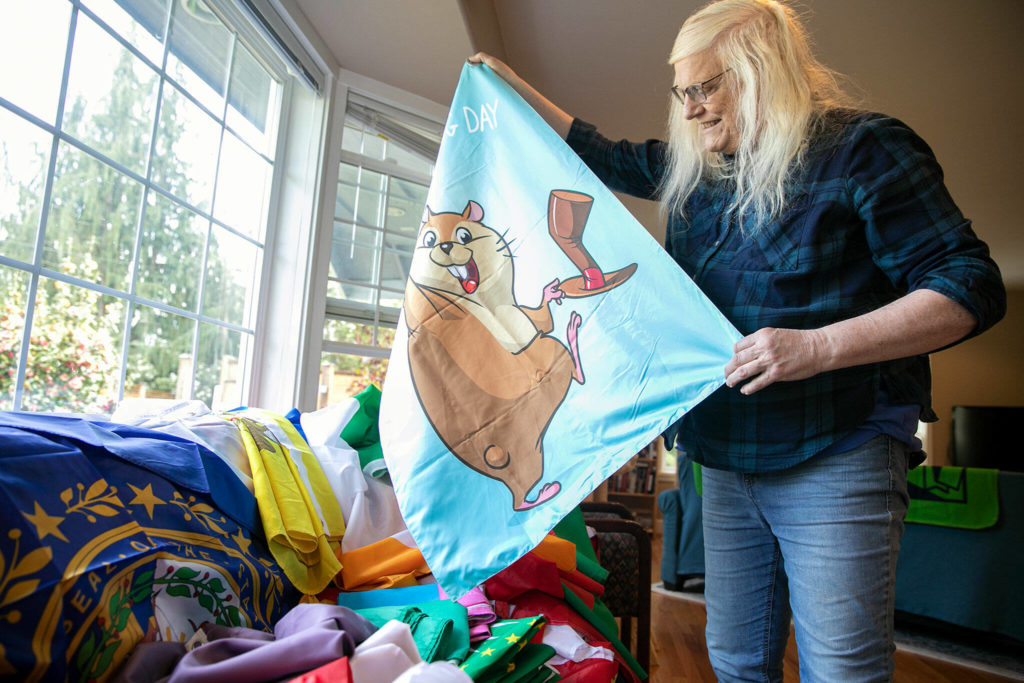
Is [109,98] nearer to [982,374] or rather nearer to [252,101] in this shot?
[252,101]

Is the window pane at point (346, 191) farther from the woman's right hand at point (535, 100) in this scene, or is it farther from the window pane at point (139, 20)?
the woman's right hand at point (535, 100)

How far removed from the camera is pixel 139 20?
5.00 ft

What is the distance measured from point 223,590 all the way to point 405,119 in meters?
2.30

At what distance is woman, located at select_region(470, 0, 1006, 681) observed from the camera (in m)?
0.83

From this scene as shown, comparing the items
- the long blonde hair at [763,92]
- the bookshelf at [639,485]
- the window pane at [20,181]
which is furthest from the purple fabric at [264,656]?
the bookshelf at [639,485]

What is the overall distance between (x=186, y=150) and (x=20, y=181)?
0.56 m

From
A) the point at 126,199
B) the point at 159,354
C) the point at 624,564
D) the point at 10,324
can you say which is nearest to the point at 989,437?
the point at 624,564

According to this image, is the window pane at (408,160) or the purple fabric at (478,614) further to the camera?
the window pane at (408,160)

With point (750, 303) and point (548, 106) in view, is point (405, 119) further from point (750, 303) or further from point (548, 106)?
point (750, 303)

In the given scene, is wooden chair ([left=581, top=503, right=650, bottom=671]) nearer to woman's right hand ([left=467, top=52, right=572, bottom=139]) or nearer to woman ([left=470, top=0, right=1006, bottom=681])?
woman ([left=470, top=0, right=1006, bottom=681])

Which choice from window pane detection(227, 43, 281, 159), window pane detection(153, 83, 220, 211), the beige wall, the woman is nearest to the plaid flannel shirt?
the woman

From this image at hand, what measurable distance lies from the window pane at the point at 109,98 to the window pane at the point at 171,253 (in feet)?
0.44

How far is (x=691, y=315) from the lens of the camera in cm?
99

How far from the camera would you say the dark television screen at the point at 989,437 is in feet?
23.3
